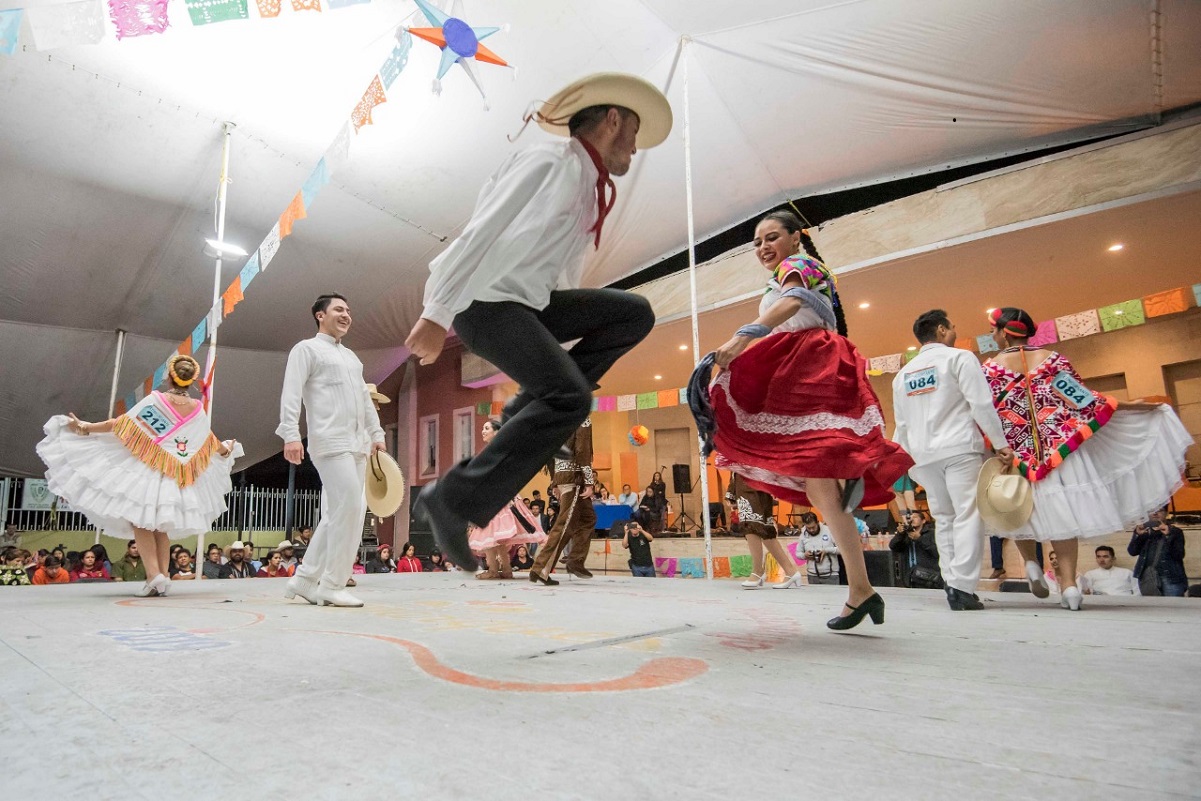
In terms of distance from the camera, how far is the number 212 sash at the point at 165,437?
4.89 metres

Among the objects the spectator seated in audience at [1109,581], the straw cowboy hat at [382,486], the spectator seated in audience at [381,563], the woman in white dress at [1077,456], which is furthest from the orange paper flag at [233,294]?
the spectator seated in audience at [1109,581]

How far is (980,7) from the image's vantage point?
6.77 meters

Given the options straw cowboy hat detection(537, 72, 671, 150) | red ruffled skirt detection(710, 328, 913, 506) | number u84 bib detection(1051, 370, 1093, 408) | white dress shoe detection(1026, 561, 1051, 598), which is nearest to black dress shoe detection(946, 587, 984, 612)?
white dress shoe detection(1026, 561, 1051, 598)

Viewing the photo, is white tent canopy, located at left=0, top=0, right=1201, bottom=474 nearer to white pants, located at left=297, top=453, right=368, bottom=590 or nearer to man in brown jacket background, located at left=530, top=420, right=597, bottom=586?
white pants, located at left=297, top=453, right=368, bottom=590

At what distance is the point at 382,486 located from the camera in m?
4.36

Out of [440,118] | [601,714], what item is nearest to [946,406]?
[601,714]

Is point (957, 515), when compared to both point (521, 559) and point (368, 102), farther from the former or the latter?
point (521, 559)

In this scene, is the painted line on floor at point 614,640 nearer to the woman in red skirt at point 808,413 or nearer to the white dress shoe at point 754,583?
the woman in red skirt at point 808,413

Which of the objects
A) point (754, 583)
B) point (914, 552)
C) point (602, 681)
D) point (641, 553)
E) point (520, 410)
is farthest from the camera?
point (641, 553)

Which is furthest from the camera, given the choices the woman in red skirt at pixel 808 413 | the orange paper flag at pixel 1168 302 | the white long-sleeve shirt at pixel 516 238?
the orange paper flag at pixel 1168 302

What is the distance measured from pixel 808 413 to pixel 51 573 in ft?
31.3

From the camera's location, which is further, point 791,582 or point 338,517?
point 791,582

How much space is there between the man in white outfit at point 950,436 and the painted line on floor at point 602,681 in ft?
7.65

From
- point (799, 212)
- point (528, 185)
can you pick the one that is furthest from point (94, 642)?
point (799, 212)
